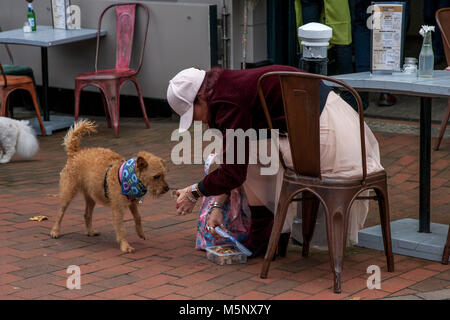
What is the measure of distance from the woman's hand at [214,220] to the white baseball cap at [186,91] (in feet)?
2.03

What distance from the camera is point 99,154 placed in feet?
16.2

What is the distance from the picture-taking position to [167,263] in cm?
454

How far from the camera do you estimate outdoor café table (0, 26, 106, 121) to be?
337 inches

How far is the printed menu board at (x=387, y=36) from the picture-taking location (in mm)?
4668

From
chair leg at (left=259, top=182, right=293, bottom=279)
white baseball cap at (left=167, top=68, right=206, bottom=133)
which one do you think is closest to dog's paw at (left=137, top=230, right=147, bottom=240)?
white baseball cap at (left=167, top=68, right=206, bottom=133)

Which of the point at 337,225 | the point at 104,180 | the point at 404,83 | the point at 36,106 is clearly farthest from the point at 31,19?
the point at 337,225

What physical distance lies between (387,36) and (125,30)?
16.5 ft

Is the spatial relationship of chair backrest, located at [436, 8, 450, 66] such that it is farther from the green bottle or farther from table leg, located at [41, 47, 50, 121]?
the green bottle

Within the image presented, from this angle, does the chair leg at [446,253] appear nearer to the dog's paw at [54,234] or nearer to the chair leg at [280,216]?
the chair leg at [280,216]

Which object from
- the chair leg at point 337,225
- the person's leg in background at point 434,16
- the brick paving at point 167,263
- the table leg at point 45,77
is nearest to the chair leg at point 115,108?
the table leg at point 45,77

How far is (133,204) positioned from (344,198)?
1.50 metres

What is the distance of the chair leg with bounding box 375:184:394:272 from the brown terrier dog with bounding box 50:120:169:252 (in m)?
1.27

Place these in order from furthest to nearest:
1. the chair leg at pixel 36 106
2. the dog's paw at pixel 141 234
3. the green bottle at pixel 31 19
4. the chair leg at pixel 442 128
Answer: the green bottle at pixel 31 19 < the chair leg at pixel 36 106 < the chair leg at pixel 442 128 < the dog's paw at pixel 141 234
